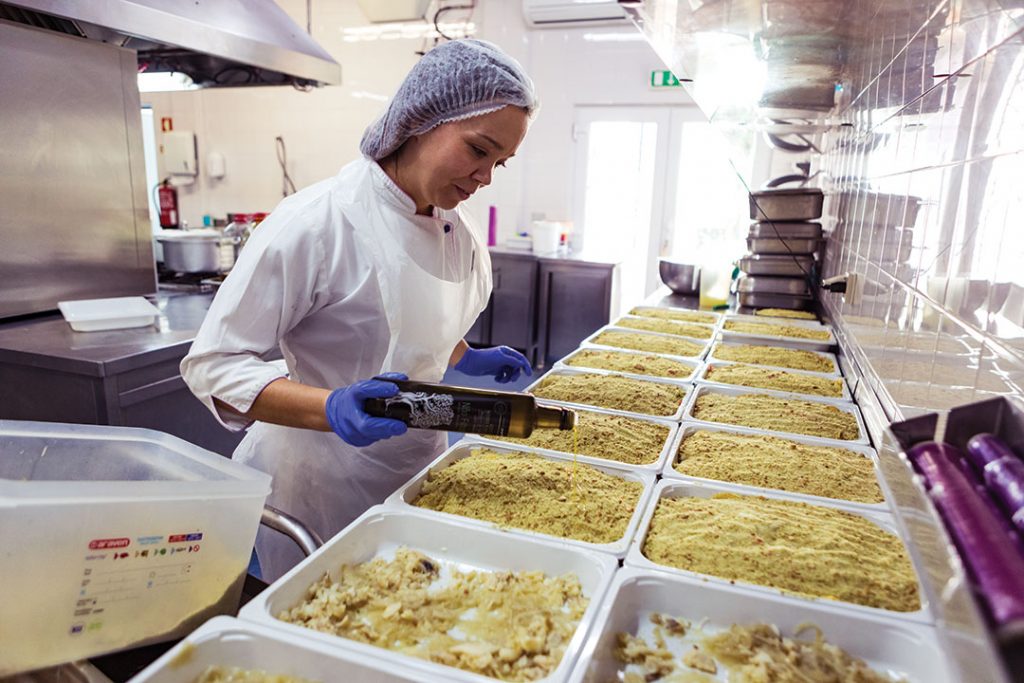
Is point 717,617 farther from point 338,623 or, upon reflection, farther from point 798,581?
point 338,623

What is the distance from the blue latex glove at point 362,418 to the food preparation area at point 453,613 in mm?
218

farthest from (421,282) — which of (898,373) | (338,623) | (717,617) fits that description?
(898,373)

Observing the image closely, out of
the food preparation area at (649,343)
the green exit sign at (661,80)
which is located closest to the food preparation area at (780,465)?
the food preparation area at (649,343)

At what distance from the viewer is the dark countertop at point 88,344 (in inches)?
84.3

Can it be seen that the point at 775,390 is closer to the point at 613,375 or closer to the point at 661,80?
the point at 613,375

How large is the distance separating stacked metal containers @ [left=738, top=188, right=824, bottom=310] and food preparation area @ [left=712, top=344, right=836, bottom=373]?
849 mm

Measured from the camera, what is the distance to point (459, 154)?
4.57 feet

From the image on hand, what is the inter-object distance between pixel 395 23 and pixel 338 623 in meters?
6.64

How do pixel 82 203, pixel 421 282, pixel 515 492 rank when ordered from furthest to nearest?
pixel 82 203 → pixel 421 282 → pixel 515 492

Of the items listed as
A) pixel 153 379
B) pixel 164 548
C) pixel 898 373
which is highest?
pixel 898 373

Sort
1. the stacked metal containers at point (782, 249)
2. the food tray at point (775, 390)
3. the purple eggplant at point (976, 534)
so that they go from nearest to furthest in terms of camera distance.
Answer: the purple eggplant at point (976, 534) < the food tray at point (775, 390) < the stacked metal containers at point (782, 249)

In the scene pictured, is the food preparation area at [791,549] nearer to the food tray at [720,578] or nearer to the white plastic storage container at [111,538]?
the food tray at [720,578]

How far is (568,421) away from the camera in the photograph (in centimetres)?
126

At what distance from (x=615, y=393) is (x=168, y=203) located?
23.9 ft
